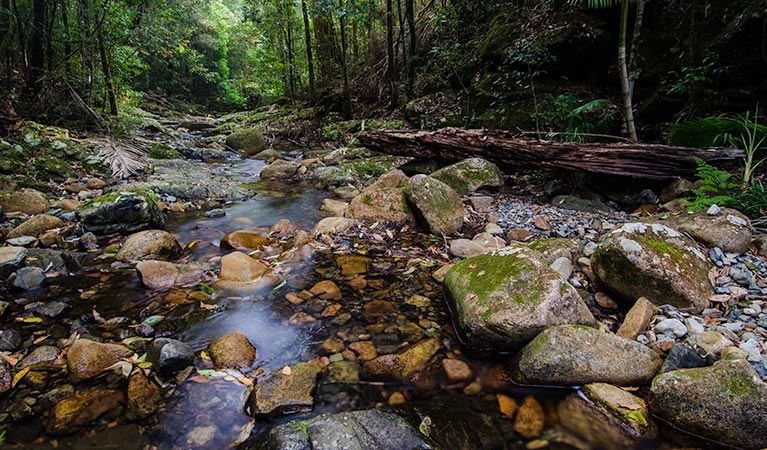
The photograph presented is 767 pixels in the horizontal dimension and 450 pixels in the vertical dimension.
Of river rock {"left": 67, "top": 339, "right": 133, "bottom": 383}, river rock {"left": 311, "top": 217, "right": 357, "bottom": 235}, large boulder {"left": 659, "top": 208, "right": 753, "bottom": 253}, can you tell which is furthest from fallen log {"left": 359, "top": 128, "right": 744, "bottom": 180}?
river rock {"left": 67, "top": 339, "right": 133, "bottom": 383}

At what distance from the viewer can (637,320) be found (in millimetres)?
2527

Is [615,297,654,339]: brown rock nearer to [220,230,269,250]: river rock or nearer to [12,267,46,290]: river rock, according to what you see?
[220,230,269,250]: river rock

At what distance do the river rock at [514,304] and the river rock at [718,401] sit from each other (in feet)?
2.21

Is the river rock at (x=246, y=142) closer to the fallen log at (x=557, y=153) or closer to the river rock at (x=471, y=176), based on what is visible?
the fallen log at (x=557, y=153)

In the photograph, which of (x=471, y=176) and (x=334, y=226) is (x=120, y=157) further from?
(x=471, y=176)

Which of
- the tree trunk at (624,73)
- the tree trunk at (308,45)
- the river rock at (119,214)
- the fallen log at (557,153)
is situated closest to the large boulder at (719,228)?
the fallen log at (557,153)

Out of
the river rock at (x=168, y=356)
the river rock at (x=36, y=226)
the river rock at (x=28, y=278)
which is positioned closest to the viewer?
the river rock at (x=168, y=356)

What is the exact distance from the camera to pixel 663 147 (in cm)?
446

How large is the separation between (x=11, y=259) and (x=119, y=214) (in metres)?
1.36

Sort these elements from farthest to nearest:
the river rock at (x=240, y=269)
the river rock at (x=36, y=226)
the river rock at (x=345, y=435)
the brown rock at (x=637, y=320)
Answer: the river rock at (x=36, y=226) < the river rock at (x=240, y=269) < the brown rock at (x=637, y=320) < the river rock at (x=345, y=435)

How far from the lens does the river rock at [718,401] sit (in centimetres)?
177

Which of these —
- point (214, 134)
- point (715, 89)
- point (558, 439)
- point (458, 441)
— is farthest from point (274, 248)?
point (214, 134)

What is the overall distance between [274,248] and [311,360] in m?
2.28

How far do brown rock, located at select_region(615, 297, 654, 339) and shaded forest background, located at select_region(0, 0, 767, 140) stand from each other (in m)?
3.73
